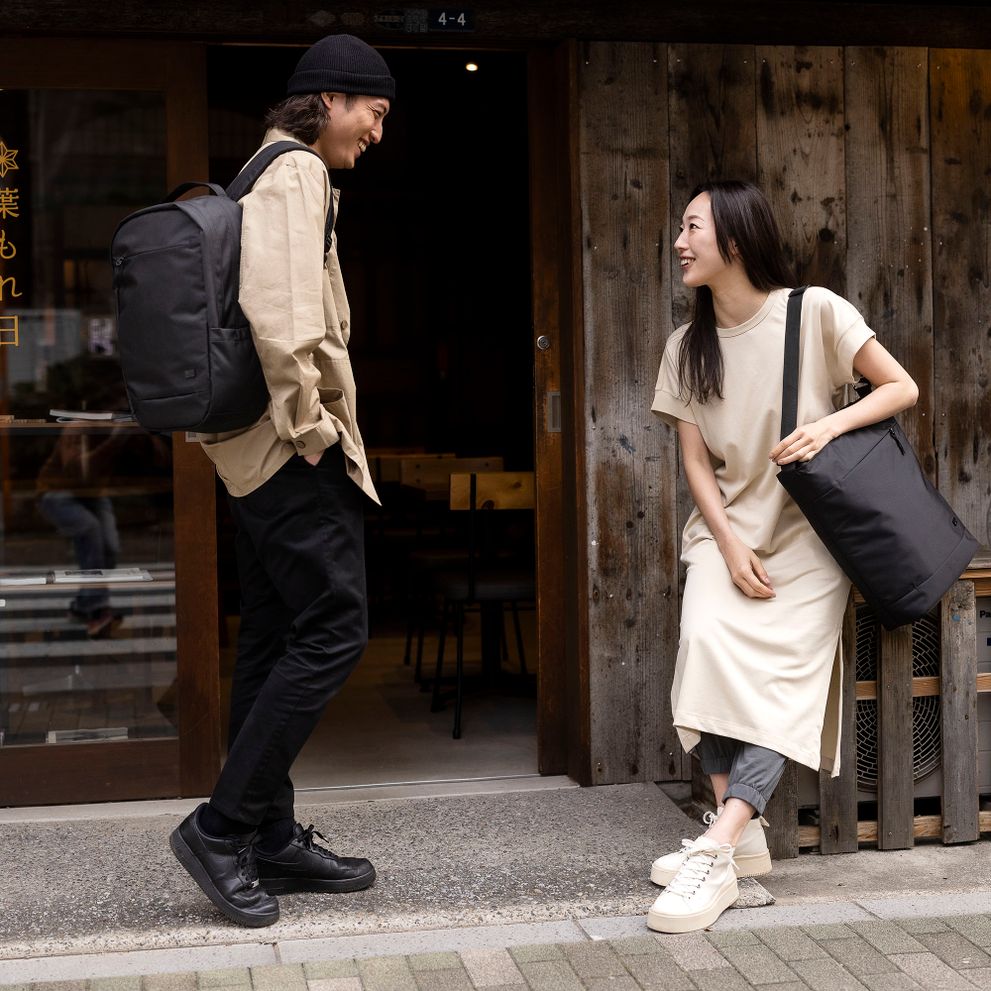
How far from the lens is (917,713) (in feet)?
12.6

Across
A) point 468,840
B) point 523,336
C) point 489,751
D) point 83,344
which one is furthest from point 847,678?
point 523,336

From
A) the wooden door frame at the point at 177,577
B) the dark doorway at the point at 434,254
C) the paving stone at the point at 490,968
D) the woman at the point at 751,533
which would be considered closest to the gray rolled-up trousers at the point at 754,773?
the woman at the point at 751,533

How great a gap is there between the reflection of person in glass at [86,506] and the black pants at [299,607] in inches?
50.8

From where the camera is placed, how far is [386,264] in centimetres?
1199

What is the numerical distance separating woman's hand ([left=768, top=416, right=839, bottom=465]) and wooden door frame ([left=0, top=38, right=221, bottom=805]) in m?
1.86

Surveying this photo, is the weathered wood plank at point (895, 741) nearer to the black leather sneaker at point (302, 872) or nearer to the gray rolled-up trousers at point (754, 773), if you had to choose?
the gray rolled-up trousers at point (754, 773)

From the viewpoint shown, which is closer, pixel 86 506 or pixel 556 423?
pixel 86 506

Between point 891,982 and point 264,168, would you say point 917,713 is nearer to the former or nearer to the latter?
point 891,982

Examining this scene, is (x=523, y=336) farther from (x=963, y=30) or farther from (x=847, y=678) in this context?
(x=847, y=678)

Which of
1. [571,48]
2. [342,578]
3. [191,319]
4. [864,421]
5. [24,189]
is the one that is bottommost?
[342,578]

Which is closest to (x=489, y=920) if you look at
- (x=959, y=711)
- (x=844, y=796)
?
(x=844, y=796)

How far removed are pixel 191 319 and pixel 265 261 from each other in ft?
0.66

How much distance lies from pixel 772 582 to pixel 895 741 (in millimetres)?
673

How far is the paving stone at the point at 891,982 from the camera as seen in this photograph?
2.88 metres
